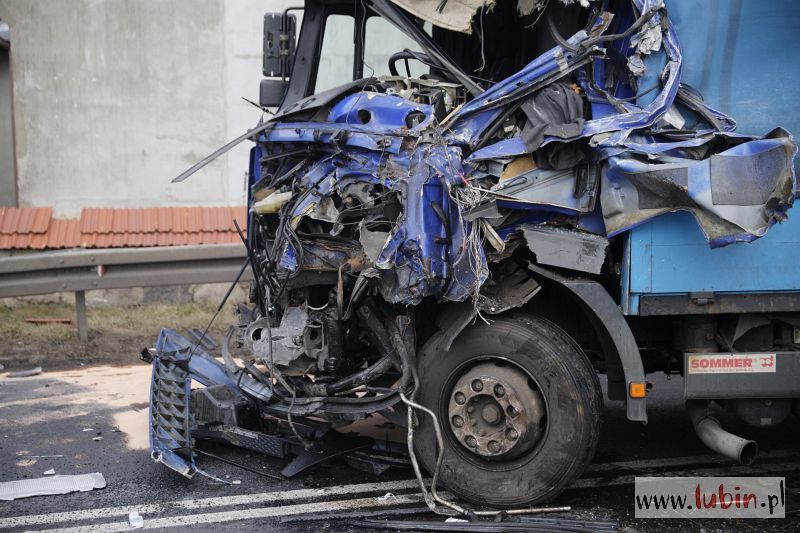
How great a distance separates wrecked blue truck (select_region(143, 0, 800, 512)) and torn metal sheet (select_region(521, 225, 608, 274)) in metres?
0.01

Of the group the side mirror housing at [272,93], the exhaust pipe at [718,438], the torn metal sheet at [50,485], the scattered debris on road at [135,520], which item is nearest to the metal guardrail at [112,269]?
the side mirror housing at [272,93]

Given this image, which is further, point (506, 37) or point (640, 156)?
point (506, 37)

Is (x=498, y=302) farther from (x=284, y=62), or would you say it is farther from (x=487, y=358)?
(x=284, y=62)

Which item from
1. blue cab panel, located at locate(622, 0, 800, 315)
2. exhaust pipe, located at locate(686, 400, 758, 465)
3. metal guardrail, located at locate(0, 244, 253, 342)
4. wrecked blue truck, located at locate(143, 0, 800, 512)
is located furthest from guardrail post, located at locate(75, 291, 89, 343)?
exhaust pipe, located at locate(686, 400, 758, 465)

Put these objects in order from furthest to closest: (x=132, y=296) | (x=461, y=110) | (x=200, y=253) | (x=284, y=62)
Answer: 1. (x=132, y=296)
2. (x=200, y=253)
3. (x=284, y=62)
4. (x=461, y=110)

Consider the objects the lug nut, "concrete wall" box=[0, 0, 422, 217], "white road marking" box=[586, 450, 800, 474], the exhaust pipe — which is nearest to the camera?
the exhaust pipe

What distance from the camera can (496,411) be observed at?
4211mm

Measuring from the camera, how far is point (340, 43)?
520 centimetres

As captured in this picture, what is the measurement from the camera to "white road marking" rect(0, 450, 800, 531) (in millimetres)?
4250

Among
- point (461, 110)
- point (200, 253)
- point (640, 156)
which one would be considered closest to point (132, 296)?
point (200, 253)

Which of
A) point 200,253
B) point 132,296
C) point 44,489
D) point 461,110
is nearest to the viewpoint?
point 461,110

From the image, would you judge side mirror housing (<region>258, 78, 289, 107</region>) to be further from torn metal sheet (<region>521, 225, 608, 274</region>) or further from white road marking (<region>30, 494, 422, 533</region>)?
white road marking (<region>30, 494, 422, 533</region>)

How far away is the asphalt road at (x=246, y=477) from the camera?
419cm

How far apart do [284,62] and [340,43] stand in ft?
1.23
